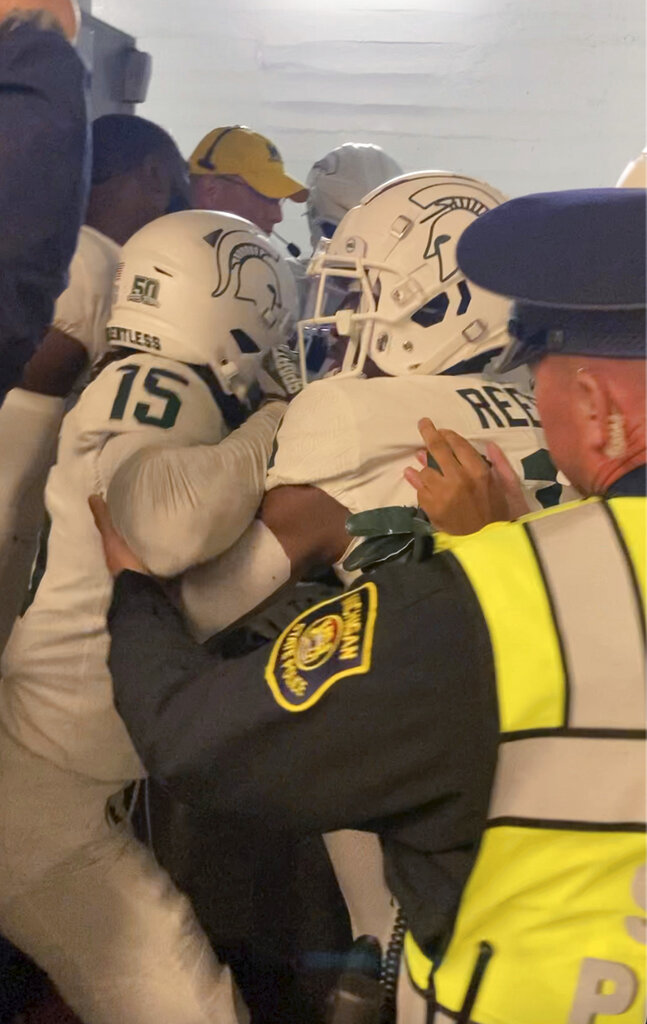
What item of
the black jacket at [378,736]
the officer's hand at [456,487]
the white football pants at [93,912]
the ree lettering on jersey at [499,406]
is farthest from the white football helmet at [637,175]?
the white football pants at [93,912]

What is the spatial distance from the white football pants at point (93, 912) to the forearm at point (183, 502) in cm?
39

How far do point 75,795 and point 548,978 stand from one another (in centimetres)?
76

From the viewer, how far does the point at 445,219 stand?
125 cm

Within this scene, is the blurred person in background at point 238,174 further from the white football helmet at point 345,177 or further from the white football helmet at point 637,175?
the white football helmet at point 637,175

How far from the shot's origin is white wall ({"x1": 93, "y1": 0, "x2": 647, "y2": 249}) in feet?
7.02

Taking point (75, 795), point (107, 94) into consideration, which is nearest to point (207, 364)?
point (75, 795)

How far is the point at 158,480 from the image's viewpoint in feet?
3.59

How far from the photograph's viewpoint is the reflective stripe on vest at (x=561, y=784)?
2.01 feet

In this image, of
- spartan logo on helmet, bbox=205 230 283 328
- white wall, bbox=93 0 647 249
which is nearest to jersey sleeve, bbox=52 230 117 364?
spartan logo on helmet, bbox=205 230 283 328

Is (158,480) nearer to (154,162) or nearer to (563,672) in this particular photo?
(563,672)

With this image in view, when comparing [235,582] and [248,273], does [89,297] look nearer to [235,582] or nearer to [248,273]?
[248,273]

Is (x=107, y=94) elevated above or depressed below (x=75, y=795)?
above

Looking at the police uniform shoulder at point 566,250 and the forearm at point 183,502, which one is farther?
the forearm at point 183,502

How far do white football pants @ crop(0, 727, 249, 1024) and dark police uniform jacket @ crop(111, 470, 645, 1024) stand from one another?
533 mm
